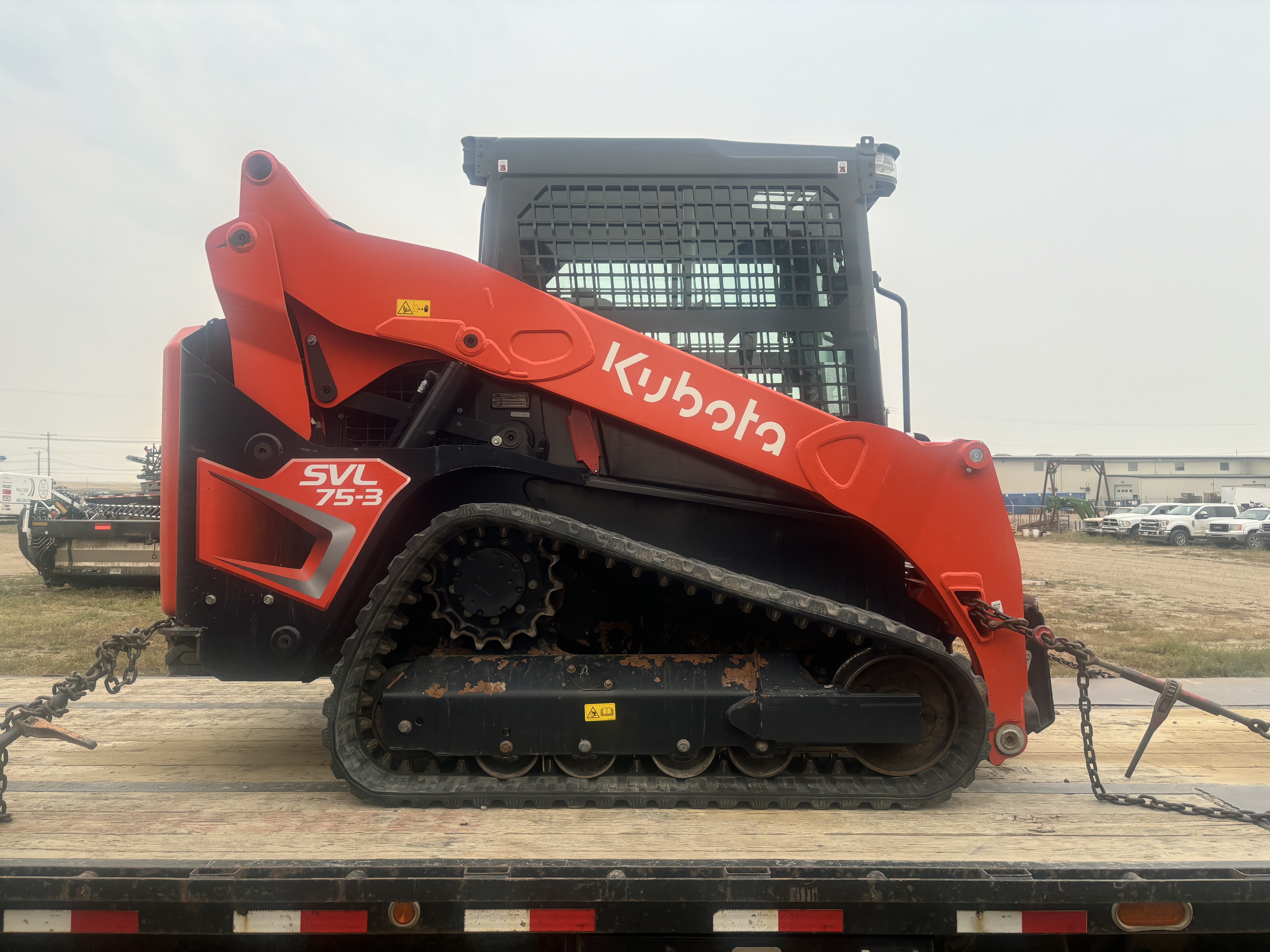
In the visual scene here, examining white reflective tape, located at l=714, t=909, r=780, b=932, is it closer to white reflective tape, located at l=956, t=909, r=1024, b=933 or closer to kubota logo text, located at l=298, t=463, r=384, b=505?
white reflective tape, located at l=956, t=909, r=1024, b=933

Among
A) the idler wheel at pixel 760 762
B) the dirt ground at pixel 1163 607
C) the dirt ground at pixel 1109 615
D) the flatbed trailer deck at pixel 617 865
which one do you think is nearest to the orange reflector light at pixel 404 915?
the flatbed trailer deck at pixel 617 865

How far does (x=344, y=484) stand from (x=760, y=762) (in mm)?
1920

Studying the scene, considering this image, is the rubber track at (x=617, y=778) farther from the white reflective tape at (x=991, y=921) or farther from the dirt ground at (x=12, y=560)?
the dirt ground at (x=12, y=560)

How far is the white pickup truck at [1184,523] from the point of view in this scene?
86.0 ft

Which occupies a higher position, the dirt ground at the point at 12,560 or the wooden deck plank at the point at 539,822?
the wooden deck plank at the point at 539,822

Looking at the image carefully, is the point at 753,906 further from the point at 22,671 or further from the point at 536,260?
the point at 22,671

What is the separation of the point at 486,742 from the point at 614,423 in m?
1.31

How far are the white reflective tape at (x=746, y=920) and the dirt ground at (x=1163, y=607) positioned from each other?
5719 mm

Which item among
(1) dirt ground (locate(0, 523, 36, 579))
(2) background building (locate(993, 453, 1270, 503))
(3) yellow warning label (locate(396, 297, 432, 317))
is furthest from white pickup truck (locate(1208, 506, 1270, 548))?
(1) dirt ground (locate(0, 523, 36, 579))

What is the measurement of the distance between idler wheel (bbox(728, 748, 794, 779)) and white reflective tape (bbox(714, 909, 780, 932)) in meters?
0.79

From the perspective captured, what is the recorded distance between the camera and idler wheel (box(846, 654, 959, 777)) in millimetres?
3061

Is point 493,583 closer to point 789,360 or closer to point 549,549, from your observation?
point 549,549

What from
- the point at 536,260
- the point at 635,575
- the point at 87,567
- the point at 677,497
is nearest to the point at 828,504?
the point at 677,497

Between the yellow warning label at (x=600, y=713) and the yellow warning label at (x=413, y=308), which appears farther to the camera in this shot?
the yellow warning label at (x=413, y=308)
